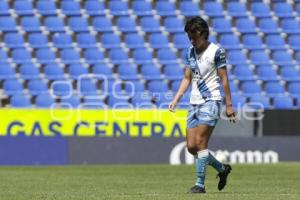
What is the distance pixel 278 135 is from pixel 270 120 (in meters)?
0.40

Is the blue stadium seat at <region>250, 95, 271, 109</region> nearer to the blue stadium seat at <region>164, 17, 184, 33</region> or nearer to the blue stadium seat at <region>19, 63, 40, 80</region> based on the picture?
the blue stadium seat at <region>164, 17, 184, 33</region>

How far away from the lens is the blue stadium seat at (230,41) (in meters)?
24.9

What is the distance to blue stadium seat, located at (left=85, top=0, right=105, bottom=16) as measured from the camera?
2505cm

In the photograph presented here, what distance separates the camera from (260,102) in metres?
22.9

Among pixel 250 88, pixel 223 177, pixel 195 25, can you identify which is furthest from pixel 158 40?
pixel 195 25

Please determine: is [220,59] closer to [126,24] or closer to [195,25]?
[195,25]

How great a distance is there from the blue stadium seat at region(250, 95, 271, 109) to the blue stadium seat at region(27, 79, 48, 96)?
5077mm

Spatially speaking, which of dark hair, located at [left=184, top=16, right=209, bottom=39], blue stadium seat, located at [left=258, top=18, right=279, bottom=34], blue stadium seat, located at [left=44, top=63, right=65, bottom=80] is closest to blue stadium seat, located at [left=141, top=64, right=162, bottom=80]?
blue stadium seat, located at [left=44, top=63, right=65, bottom=80]

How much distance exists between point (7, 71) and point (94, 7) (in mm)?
3445

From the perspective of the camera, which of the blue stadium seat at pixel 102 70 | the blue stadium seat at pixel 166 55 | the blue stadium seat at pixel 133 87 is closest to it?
the blue stadium seat at pixel 133 87

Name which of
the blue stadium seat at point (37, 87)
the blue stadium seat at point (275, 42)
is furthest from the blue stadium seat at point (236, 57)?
the blue stadium seat at point (37, 87)

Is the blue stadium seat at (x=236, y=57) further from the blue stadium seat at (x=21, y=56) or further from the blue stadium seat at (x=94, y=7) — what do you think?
the blue stadium seat at (x=21, y=56)

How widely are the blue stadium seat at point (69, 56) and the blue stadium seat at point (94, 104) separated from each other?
6.15 ft

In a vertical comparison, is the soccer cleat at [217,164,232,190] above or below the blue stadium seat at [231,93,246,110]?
above
